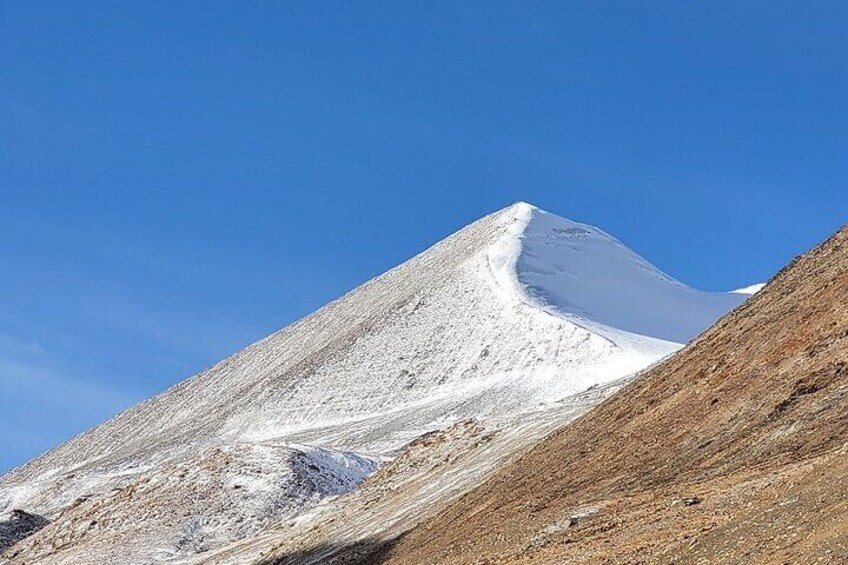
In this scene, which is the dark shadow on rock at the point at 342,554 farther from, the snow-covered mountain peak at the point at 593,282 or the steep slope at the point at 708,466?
the snow-covered mountain peak at the point at 593,282

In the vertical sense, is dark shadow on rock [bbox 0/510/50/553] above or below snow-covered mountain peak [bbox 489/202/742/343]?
below

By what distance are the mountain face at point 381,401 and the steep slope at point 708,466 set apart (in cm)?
701

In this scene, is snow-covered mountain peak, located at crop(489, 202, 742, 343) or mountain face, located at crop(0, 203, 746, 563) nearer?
mountain face, located at crop(0, 203, 746, 563)

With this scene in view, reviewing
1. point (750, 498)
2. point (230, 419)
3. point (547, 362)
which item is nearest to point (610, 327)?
point (547, 362)

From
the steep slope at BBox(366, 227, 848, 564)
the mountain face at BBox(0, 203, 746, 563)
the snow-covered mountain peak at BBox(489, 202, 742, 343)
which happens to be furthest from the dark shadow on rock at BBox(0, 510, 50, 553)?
the snow-covered mountain peak at BBox(489, 202, 742, 343)

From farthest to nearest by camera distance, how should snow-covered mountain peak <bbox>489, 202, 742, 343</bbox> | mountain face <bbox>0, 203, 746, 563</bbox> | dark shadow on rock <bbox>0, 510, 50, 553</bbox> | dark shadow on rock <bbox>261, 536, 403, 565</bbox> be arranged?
snow-covered mountain peak <bbox>489, 202, 742, 343</bbox>
dark shadow on rock <bbox>0, 510, 50, 553</bbox>
mountain face <bbox>0, 203, 746, 563</bbox>
dark shadow on rock <bbox>261, 536, 403, 565</bbox>

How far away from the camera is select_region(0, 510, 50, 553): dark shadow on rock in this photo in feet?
221

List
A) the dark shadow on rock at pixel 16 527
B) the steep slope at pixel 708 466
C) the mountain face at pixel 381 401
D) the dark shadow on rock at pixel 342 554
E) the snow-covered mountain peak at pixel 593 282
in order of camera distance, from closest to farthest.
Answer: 1. the steep slope at pixel 708 466
2. the dark shadow on rock at pixel 342 554
3. the mountain face at pixel 381 401
4. the dark shadow on rock at pixel 16 527
5. the snow-covered mountain peak at pixel 593 282

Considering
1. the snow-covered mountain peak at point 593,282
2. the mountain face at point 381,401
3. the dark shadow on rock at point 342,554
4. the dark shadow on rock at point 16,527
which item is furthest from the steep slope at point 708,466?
the snow-covered mountain peak at point 593,282

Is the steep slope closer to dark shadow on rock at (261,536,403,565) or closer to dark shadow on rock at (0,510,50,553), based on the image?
dark shadow on rock at (261,536,403,565)

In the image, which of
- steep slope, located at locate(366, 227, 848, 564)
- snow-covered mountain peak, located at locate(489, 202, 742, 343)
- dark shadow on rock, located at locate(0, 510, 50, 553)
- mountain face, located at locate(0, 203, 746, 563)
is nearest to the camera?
steep slope, located at locate(366, 227, 848, 564)

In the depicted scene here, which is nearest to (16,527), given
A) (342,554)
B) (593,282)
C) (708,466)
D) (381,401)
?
(381,401)

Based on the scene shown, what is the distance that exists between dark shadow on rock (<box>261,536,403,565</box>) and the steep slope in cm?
20

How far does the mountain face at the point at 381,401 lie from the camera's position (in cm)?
5409
